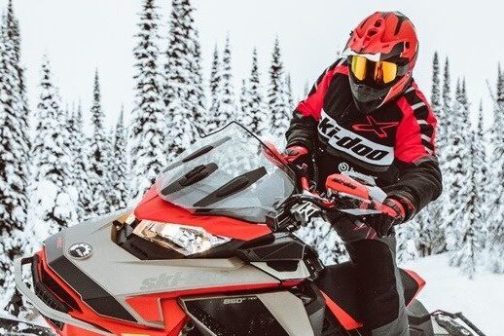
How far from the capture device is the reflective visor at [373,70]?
3.76 meters

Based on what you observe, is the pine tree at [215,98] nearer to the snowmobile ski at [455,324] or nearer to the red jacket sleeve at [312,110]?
the red jacket sleeve at [312,110]

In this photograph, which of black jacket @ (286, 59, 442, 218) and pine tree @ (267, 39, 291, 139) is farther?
pine tree @ (267, 39, 291, 139)

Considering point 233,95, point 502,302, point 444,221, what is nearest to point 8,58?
point 233,95

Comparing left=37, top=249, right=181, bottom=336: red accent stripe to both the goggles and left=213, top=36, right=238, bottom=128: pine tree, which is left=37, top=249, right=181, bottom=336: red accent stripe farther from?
left=213, top=36, right=238, bottom=128: pine tree

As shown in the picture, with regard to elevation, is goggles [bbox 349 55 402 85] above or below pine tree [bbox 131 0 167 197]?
above

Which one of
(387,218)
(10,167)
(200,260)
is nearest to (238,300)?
(200,260)

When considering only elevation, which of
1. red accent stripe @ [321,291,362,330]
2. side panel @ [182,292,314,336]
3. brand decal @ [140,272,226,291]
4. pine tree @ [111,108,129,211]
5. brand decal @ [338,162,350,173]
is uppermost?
brand decal @ [140,272,226,291]

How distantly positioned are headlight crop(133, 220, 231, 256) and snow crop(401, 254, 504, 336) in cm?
1772

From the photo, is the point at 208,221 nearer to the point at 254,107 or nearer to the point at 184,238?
the point at 184,238

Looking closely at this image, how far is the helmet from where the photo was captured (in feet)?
12.3

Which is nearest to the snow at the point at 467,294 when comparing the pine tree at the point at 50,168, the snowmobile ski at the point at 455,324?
the snowmobile ski at the point at 455,324

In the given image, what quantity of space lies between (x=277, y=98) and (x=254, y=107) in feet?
11.7

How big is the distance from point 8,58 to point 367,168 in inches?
982

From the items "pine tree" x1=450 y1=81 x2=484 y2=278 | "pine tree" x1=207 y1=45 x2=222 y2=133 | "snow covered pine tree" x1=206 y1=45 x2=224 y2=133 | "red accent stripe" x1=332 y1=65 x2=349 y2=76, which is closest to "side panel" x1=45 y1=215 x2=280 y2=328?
"red accent stripe" x1=332 y1=65 x2=349 y2=76
